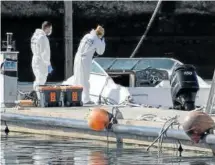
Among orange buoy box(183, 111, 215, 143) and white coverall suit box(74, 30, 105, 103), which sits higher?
white coverall suit box(74, 30, 105, 103)

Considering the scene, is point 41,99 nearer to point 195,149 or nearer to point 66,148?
point 66,148

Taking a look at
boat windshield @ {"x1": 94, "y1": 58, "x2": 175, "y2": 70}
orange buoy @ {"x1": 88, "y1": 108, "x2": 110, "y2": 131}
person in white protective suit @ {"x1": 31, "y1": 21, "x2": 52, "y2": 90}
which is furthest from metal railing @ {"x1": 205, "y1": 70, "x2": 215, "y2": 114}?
boat windshield @ {"x1": 94, "y1": 58, "x2": 175, "y2": 70}

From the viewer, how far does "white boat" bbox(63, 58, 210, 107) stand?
2125 centimetres

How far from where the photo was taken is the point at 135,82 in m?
21.9

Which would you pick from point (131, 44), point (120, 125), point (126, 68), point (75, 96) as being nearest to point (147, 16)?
point (131, 44)

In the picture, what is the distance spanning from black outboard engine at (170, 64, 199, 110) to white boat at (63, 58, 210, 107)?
55.3 inches

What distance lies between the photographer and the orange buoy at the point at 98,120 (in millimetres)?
16828

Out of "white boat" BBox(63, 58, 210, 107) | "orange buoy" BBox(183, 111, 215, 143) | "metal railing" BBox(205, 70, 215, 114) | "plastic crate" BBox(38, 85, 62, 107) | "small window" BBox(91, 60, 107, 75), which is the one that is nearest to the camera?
"orange buoy" BBox(183, 111, 215, 143)

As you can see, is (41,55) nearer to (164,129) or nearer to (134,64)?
(134,64)

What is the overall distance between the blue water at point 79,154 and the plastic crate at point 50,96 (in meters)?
2.07

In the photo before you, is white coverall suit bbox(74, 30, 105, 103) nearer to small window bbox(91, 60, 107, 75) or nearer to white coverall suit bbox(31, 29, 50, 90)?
white coverall suit bbox(31, 29, 50, 90)

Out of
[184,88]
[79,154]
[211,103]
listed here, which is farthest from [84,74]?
[79,154]

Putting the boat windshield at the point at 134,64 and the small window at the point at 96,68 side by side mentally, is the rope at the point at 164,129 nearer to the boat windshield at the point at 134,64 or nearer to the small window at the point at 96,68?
the small window at the point at 96,68

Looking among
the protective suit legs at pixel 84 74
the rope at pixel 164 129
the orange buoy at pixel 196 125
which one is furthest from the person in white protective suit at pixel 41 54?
the orange buoy at pixel 196 125
